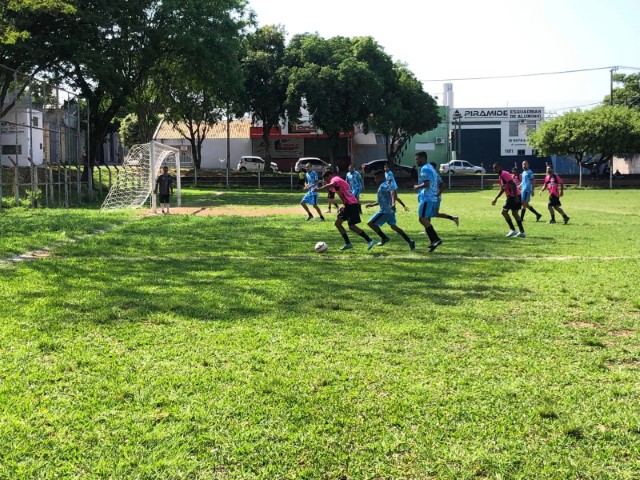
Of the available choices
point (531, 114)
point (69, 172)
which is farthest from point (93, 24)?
point (531, 114)

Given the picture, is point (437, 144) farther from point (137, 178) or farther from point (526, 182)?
point (526, 182)

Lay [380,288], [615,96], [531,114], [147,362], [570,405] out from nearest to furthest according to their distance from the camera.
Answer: [570,405] → [147,362] → [380,288] → [615,96] → [531,114]

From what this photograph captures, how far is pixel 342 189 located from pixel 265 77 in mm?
36127

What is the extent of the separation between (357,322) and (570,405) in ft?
8.50

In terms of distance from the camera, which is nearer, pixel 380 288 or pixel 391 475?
pixel 391 475

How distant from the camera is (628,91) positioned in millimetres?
64750

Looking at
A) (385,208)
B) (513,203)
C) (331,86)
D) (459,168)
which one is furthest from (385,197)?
(459,168)

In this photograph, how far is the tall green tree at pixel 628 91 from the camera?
211ft

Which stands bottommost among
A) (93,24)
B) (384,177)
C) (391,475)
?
(391,475)

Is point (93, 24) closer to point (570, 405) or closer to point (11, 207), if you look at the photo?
point (11, 207)

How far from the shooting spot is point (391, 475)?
3309 mm

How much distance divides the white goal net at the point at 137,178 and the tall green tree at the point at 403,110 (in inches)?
825

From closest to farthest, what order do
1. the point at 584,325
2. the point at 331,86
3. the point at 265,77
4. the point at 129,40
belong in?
1. the point at 584,325
2. the point at 129,40
3. the point at 331,86
4. the point at 265,77

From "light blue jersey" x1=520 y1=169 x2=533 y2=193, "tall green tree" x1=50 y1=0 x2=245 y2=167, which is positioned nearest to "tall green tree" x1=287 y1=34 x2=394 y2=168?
"tall green tree" x1=50 y1=0 x2=245 y2=167
